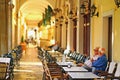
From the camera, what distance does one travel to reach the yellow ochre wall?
10.2 metres

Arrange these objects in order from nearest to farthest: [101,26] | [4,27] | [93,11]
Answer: [101,26]
[93,11]
[4,27]

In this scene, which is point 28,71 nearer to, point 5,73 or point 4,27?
point 4,27

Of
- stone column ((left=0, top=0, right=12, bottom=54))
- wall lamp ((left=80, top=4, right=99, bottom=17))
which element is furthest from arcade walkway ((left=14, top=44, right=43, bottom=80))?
wall lamp ((left=80, top=4, right=99, bottom=17))

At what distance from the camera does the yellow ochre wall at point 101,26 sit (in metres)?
10.2

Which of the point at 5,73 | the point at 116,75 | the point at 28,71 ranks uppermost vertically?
the point at 116,75

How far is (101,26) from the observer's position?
12133 mm

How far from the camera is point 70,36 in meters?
20.4

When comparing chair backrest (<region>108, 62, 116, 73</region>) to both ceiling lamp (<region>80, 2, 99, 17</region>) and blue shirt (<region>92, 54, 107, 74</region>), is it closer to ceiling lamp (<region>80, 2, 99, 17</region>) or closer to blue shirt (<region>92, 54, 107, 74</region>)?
blue shirt (<region>92, 54, 107, 74</region>)

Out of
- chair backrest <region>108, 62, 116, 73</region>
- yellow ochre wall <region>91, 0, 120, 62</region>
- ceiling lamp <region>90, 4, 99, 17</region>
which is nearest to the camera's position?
chair backrest <region>108, 62, 116, 73</region>

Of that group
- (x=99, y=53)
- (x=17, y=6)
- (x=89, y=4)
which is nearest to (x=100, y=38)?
(x=99, y=53)

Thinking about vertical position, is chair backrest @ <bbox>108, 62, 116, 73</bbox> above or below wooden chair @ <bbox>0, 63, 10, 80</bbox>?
above

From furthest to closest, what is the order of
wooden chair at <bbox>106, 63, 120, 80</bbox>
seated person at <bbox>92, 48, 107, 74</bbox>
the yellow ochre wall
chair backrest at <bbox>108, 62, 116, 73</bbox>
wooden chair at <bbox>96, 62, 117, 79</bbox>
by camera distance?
1. seated person at <bbox>92, 48, 107, 74</bbox>
2. the yellow ochre wall
3. chair backrest at <bbox>108, 62, 116, 73</bbox>
4. wooden chair at <bbox>96, 62, 117, 79</bbox>
5. wooden chair at <bbox>106, 63, 120, 80</bbox>

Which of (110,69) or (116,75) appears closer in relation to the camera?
(116,75)

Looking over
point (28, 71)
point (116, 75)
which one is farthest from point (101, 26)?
point (28, 71)
